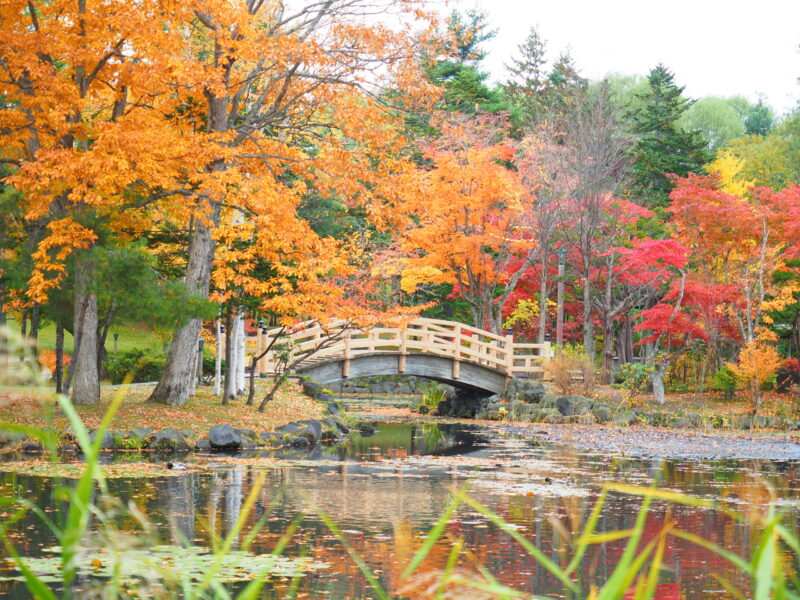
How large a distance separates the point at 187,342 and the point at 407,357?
8188 millimetres

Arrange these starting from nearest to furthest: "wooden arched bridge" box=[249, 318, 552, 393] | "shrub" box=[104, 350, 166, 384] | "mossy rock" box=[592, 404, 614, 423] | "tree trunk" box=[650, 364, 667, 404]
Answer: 1. "mossy rock" box=[592, 404, 614, 423]
2. "wooden arched bridge" box=[249, 318, 552, 393]
3. "shrub" box=[104, 350, 166, 384]
4. "tree trunk" box=[650, 364, 667, 404]

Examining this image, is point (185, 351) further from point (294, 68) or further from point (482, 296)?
point (482, 296)

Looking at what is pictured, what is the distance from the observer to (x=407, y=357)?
934 inches

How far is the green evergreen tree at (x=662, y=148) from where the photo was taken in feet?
108

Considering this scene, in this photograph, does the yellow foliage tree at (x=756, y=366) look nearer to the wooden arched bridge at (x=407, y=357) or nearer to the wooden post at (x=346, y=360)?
the wooden arched bridge at (x=407, y=357)

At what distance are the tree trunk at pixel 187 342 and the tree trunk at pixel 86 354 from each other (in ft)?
4.35

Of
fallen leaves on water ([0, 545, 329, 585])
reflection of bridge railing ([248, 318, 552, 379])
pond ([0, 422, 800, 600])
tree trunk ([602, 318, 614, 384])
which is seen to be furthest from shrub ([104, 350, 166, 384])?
fallen leaves on water ([0, 545, 329, 585])

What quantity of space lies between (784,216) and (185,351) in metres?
14.2

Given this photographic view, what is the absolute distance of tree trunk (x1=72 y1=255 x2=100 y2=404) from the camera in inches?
580

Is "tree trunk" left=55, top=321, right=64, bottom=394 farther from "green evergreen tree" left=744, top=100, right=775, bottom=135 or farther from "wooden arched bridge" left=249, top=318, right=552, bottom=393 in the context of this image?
"green evergreen tree" left=744, top=100, right=775, bottom=135

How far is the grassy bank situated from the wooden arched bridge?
2128mm

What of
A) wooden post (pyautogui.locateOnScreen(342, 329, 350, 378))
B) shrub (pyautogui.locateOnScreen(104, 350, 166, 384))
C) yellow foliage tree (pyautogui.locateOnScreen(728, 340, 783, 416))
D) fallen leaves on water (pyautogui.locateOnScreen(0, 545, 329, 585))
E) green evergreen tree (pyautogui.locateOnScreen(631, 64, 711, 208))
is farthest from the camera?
green evergreen tree (pyautogui.locateOnScreen(631, 64, 711, 208))

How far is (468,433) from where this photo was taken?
19594mm

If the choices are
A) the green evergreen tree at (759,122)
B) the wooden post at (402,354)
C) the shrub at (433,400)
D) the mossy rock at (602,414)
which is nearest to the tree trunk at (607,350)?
the mossy rock at (602,414)
